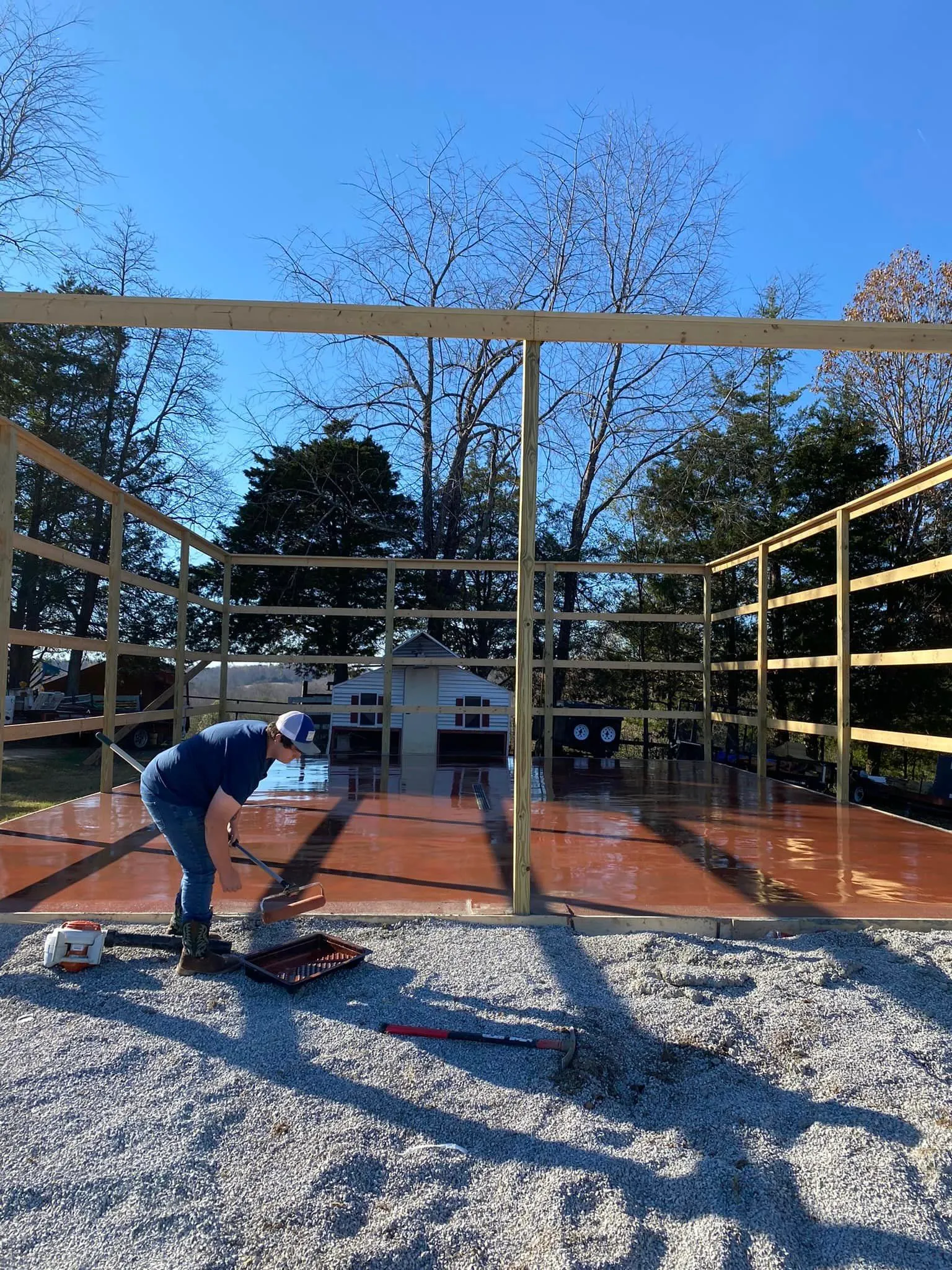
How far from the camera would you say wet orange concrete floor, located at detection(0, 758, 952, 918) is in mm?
3723

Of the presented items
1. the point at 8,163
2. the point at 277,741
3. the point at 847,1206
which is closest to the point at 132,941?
the point at 277,741

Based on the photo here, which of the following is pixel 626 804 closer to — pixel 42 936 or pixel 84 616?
pixel 42 936

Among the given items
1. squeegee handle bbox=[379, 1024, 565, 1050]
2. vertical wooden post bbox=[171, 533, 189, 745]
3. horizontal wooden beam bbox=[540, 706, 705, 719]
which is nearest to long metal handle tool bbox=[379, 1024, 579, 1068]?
squeegee handle bbox=[379, 1024, 565, 1050]

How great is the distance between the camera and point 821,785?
9453 mm

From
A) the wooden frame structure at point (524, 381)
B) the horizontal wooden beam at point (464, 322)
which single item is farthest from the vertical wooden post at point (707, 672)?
the horizontal wooden beam at point (464, 322)

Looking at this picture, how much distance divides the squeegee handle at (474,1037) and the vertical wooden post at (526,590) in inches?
45.0

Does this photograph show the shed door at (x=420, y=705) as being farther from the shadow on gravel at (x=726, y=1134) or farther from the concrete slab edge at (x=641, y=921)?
the shadow on gravel at (x=726, y=1134)

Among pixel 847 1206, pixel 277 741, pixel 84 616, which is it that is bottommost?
pixel 847 1206

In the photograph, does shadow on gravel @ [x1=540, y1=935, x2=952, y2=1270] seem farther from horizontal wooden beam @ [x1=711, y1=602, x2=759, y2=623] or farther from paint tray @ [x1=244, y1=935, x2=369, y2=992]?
horizontal wooden beam @ [x1=711, y1=602, x2=759, y2=623]

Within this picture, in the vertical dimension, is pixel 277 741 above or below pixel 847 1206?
above

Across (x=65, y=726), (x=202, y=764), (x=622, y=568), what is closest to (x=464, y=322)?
(x=202, y=764)

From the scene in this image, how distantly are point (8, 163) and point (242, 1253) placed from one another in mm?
16429

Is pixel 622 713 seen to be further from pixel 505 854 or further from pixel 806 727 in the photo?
pixel 505 854

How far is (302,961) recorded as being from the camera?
304cm
